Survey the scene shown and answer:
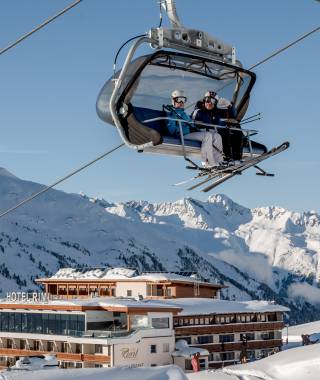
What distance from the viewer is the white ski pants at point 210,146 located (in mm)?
12781

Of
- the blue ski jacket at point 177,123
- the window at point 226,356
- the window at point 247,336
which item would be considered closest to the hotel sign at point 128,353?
the window at point 226,356

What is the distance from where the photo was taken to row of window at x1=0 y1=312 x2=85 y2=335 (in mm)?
71938

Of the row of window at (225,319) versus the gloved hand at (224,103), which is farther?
the row of window at (225,319)

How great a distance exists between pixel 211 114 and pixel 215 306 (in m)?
68.1

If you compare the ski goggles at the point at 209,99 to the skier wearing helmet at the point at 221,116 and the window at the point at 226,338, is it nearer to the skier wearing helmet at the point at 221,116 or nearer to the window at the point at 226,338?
the skier wearing helmet at the point at 221,116

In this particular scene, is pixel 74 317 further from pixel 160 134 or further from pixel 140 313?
pixel 160 134

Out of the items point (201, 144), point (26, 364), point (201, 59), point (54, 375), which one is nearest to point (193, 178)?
point (201, 144)

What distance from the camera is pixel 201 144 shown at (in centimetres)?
1287

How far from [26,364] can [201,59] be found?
4663cm

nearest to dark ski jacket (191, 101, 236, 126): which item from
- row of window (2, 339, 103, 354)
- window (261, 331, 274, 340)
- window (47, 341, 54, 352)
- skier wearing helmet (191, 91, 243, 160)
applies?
skier wearing helmet (191, 91, 243, 160)

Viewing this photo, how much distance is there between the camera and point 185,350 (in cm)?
7106

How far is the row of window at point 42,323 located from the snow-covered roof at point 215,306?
10223mm

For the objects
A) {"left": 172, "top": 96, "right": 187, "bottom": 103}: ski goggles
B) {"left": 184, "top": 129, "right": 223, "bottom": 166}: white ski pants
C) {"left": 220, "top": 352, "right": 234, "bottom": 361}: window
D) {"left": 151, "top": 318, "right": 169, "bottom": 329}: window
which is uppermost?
{"left": 172, "top": 96, "right": 187, "bottom": 103}: ski goggles

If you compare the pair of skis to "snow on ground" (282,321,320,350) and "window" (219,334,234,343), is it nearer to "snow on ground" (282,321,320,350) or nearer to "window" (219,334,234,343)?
"window" (219,334,234,343)
